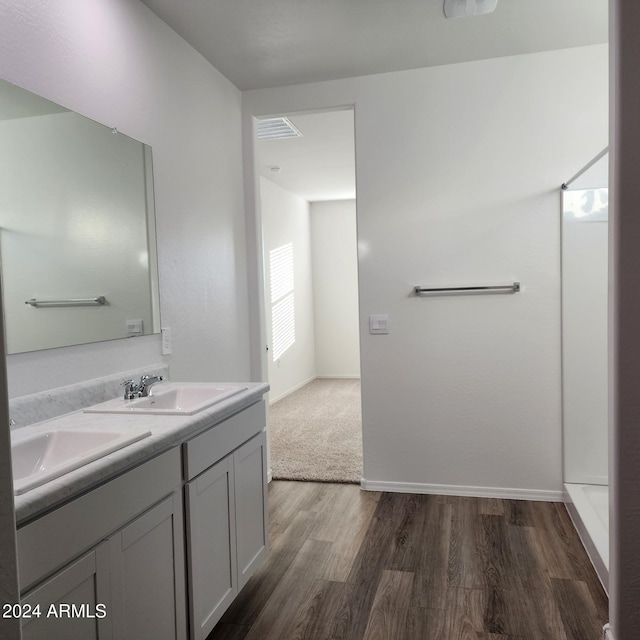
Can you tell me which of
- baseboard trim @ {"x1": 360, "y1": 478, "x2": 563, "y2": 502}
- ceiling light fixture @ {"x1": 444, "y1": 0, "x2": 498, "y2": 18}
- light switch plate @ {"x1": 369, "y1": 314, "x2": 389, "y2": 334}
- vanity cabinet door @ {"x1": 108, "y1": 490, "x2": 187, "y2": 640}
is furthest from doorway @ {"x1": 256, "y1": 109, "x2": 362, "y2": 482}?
vanity cabinet door @ {"x1": 108, "y1": 490, "x2": 187, "y2": 640}

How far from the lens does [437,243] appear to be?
321cm

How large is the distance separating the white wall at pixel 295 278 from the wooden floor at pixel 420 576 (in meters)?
3.24

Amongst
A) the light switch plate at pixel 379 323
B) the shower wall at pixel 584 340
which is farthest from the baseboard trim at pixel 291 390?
the shower wall at pixel 584 340

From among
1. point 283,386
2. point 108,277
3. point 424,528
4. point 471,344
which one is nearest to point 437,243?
point 471,344

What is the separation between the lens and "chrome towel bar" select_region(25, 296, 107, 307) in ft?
5.74

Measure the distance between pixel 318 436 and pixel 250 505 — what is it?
8.04 feet

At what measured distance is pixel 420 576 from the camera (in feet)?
7.57

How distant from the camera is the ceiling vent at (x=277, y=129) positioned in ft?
13.0

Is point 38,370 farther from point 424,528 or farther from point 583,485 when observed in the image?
point 583,485

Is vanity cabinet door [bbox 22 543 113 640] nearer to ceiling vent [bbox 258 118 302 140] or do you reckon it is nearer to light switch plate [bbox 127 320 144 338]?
light switch plate [bbox 127 320 144 338]

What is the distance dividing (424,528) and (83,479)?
2044 mm

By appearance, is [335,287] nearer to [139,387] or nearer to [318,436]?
[318,436]

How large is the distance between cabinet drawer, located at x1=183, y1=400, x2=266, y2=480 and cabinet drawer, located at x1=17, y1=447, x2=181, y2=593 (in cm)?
10

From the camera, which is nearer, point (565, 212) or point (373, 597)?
point (373, 597)
